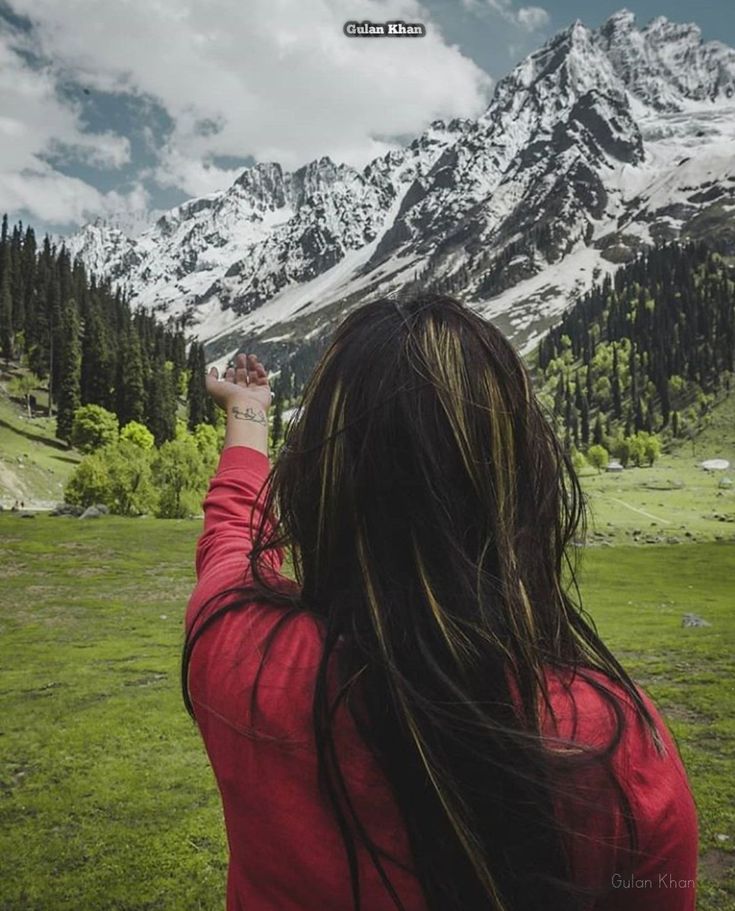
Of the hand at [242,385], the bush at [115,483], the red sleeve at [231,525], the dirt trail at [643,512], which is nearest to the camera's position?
the red sleeve at [231,525]

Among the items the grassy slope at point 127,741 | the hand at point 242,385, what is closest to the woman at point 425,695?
the hand at point 242,385

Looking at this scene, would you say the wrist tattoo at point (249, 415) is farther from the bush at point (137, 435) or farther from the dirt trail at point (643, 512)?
the bush at point (137, 435)

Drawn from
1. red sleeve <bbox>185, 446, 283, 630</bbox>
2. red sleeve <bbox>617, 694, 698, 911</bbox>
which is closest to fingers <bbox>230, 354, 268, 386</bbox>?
red sleeve <bbox>185, 446, 283, 630</bbox>

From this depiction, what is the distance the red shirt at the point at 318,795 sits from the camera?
1.51m

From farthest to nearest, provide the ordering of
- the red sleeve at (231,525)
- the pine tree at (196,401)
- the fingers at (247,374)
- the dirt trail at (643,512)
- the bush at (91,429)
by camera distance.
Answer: the pine tree at (196,401) → the bush at (91,429) → the dirt trail at (643,512) → the fingers at (247,374) → the red sleeve at (231,525)

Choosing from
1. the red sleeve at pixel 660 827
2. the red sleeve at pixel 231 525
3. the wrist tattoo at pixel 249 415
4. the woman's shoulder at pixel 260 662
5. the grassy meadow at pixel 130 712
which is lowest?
the grassy meadow at pixel 130 712

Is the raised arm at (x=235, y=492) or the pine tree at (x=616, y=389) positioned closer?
the raised arm at (x=235, y=492)

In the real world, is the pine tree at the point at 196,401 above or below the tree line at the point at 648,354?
below

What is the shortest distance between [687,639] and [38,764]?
18416 millimetres

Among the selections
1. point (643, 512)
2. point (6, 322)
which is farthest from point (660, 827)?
point (6, 322)

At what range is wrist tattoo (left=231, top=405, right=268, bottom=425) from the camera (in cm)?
259

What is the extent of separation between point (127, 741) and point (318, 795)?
11.1 metres

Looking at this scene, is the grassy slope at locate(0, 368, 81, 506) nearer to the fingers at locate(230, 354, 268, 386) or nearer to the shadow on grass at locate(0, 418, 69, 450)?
the shadow on grass at locate(0, 418, 69, 450)

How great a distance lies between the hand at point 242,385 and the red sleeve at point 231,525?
11.7 inches
